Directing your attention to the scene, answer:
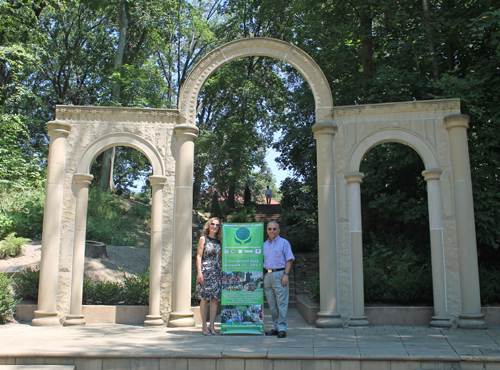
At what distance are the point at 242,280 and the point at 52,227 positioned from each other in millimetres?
4235

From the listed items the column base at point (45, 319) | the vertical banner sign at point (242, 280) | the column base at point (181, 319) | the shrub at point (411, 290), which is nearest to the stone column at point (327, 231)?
the shrub at point (411, 290)

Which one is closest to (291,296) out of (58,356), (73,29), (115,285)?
(115,285)

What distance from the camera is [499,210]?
974 centimetres

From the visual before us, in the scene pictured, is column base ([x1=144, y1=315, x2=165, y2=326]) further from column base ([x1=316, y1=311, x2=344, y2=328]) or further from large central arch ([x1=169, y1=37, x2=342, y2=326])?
column base ([x1=316, y1=311, x2=344, y2=328])

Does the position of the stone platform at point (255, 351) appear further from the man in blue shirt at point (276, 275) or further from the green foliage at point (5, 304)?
the green foliage at point (5, 304)

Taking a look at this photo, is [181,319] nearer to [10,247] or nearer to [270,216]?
[10,247]

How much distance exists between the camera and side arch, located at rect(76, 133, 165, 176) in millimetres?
8758

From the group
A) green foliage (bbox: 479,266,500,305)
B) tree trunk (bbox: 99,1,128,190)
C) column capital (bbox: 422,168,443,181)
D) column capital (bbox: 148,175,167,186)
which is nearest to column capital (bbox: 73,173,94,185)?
column capital (bbox: 148,175,167,186)

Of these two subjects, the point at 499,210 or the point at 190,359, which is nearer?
the point at 190,359

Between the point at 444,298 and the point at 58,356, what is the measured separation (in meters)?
6.89

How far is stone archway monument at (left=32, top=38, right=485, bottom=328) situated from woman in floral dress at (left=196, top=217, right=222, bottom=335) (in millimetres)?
1162

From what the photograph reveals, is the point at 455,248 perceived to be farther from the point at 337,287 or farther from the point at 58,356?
the point at 58,356

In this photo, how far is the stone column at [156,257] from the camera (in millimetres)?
8217

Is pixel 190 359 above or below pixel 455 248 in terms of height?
below
